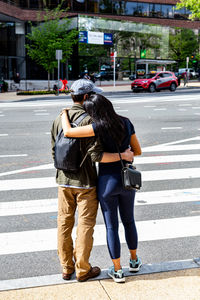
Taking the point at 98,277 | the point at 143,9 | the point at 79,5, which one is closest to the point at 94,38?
the point at 79,5

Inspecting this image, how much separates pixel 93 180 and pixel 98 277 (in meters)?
0.94

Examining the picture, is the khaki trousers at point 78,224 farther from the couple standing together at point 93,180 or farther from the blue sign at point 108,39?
the blue sign at point 108,39

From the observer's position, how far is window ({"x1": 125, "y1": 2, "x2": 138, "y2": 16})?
51103 millimetres

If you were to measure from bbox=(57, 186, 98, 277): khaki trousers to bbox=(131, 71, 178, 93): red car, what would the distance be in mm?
29637

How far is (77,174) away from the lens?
3.69 m

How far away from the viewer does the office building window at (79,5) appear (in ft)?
155

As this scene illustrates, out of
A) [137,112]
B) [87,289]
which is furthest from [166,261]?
[137,112]

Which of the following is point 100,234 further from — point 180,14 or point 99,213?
point 180,14

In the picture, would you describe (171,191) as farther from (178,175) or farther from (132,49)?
(132,49)

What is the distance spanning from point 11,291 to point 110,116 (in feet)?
5.82

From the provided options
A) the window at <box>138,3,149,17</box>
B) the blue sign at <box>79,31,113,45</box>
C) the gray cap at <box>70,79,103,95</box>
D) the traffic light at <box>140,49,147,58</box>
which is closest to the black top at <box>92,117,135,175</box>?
the gray cap at <box>70,79,103,95</box>

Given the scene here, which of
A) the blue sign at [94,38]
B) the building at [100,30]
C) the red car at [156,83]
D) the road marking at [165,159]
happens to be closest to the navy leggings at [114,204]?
the road marking at [165,159]

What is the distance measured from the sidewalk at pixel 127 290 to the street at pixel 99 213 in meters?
0.60

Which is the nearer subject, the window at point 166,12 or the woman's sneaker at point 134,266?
the woman's sneaker at point 134,266
